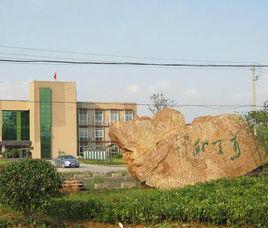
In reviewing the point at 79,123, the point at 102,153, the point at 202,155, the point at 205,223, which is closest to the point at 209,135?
the point at 202,155

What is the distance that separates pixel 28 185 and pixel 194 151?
7529 millimetres

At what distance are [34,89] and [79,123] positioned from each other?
12055mm

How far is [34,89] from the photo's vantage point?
266 ft

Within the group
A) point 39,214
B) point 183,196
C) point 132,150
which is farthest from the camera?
point 132,150

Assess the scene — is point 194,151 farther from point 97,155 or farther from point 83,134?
point 83,134

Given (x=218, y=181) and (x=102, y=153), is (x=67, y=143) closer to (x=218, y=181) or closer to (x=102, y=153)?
(x=102, y=153)

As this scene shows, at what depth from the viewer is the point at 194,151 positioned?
55.3 feet

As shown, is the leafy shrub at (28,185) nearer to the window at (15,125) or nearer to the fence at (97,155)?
the fence at (97,155)

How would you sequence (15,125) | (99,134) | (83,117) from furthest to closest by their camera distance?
(99,134)
(83,117)
(15,125)

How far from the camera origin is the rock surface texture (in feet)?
54.3

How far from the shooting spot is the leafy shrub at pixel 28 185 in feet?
34.5

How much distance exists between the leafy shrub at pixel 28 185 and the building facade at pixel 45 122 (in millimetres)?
69420

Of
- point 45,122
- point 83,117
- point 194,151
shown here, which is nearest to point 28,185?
point 194,151

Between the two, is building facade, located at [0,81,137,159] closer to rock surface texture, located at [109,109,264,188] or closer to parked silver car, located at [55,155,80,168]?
parked silver car, located at [55,155,80,168]
